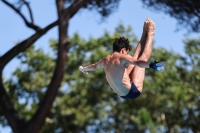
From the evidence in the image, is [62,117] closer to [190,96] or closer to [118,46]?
[190,96]

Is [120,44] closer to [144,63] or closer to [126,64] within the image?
[126,64]

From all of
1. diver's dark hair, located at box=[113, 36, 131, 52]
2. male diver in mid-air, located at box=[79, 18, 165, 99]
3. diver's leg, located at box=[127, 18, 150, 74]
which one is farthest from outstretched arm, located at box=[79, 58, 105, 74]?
diver's leg, located at box=[127, 18, 150, 74]

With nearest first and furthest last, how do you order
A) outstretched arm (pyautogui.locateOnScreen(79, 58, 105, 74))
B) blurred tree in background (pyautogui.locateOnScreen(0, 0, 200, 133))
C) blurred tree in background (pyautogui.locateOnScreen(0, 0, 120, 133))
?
outstretched arm (pyautogui.locateOnScreen(79, 58, 105, 74)) < blurred tree in background (pyautogui.locateOnScreen(0, 0, 120, 133)) < blurred tree in background (pyautogui.locateOnScreen(0, 0, 200, 133))

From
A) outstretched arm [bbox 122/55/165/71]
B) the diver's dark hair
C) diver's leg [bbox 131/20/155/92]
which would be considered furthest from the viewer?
diver's leg [bbox 131/20/155/92]

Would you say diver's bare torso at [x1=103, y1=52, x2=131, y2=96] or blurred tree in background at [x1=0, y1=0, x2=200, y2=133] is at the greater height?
diver's bare torso at [x1=103, y1=52, x2=131, y2=96]

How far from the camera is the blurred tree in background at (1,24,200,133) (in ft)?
57.2

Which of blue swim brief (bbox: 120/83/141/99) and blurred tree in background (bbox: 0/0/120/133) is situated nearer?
blue swim brief (bbox: 120/83/141/99)

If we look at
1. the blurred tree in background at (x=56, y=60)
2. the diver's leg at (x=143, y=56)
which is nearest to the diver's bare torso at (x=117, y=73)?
the diver's leg at (x=143, y=56)

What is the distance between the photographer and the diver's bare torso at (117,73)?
4.45m

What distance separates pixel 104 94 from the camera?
1819 cm

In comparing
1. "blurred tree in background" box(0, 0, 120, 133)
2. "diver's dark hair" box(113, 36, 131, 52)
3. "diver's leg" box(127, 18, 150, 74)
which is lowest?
"blurred tree in background" box(0, 0, 120, 133)

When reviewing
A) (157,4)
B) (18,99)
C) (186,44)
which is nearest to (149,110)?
(186,44)

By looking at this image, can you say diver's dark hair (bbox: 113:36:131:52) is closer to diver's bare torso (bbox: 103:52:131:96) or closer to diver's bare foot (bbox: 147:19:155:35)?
diver's bare torso (bbox: 103:52:131:96)

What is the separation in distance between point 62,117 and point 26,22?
20.8 ft
